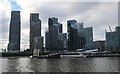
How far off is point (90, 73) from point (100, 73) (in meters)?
3.94

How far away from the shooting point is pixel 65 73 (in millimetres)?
63594

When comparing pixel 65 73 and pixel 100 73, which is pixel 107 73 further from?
pixel 65 73

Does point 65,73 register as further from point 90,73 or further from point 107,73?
point 107,73

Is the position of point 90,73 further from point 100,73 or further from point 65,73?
point 65,73

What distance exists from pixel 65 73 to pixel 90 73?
960 centimetres

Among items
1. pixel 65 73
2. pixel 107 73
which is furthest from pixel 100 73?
pixel 65 73

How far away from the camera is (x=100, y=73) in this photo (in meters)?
63.4

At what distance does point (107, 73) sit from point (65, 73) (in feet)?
52.9

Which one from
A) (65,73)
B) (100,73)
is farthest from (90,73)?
(65,73)

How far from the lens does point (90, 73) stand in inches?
2482

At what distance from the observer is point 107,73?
63062mm

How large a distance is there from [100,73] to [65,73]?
1351cm
